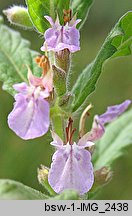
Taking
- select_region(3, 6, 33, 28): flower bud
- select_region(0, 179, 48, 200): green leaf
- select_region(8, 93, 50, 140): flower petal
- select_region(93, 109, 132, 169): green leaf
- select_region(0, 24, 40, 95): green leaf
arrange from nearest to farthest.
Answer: select_region(0, 179, 48, 200): green leaf → select_region(8, 93, 50, 140): flower petal → select_region(3, 6, 33, 28): flower bud → select_region(0, 24, 40, 95): green leaf → select_region(93, 109, 132, 169): green leaf

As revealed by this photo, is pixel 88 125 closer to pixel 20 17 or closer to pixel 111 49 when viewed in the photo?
pixel 20 17

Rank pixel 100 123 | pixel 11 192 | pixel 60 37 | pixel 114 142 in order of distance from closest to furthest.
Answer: pixel 11 192 < pixel 60 37 < pixel 100 123 < pixel 114 142

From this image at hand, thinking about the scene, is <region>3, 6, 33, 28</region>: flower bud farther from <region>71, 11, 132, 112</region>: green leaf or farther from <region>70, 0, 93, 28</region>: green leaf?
<region>71, 11, 132, 112</region>: green leaf

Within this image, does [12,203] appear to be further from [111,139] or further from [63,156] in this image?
[111,139]

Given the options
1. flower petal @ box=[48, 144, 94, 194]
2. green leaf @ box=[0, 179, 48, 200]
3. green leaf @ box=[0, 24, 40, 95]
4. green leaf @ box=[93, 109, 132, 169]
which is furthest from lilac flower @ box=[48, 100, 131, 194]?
green leaf @ box=[93, 109, 132, 169]

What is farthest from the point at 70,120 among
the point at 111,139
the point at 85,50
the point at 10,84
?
the point at 85,50

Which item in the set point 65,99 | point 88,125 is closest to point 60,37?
point 65,99
